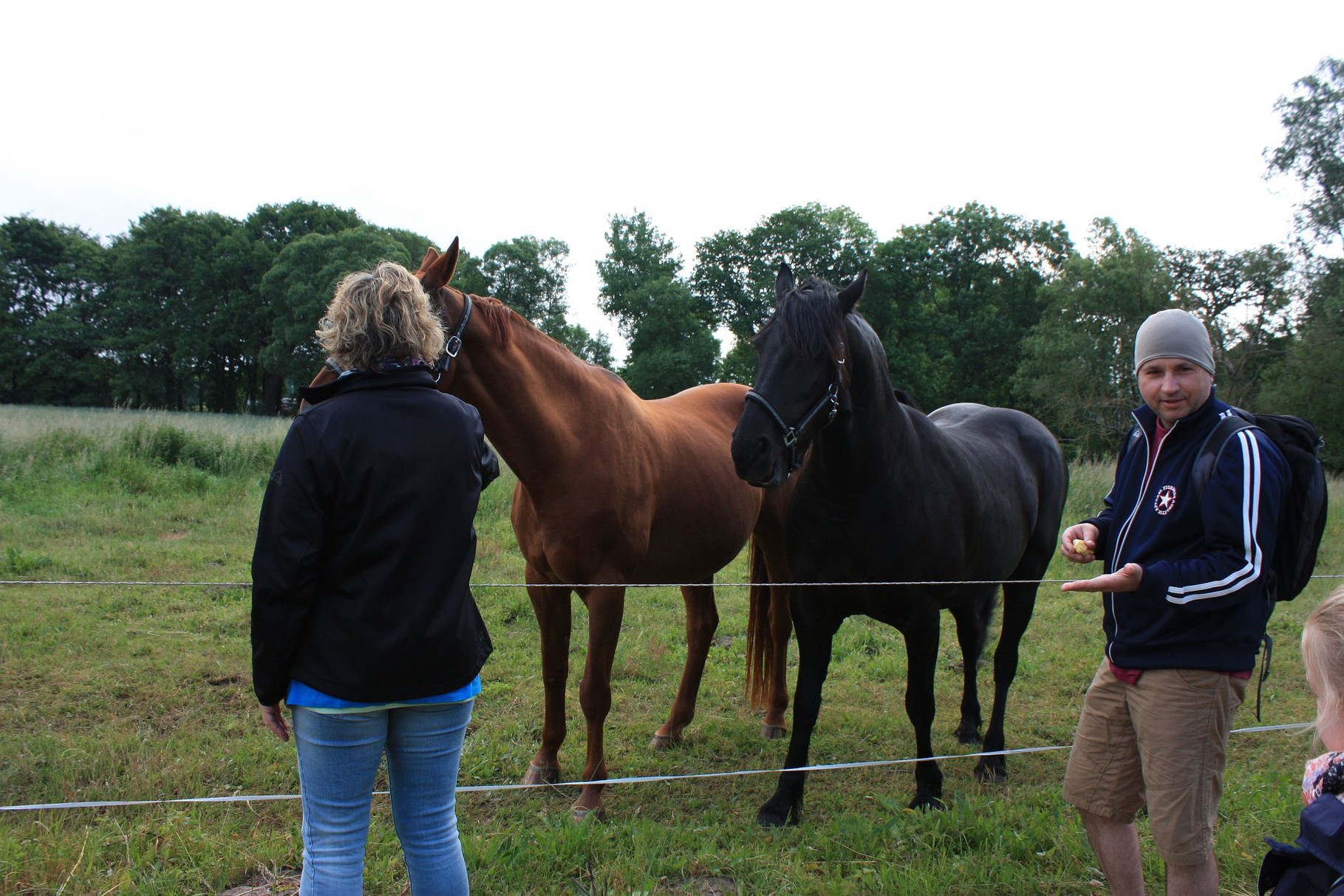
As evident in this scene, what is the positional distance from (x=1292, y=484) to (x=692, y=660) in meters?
3.06

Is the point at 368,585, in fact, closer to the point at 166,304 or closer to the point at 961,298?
the point at 961,298

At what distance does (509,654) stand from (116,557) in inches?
164

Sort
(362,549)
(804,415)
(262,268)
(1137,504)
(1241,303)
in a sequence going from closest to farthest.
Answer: (362,549) < (1137,504) < (804,415) < (1241,303) < (262,268)

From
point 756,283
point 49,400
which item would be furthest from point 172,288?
point 756,283

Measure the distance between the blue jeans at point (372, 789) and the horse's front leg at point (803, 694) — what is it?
1.72 metres

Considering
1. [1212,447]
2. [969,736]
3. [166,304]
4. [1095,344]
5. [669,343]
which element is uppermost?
[166,304]

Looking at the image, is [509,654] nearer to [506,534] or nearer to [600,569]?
[600,569]

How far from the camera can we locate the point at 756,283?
1681 inches

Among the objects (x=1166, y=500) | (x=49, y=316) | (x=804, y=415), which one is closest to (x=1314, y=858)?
(x=1166, y=500)

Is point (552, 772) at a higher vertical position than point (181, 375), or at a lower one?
lower

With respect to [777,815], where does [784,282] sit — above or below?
above

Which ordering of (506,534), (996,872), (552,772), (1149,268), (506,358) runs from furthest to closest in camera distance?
(1149,268), (506,534), (552,772), (506,358), (996,872)

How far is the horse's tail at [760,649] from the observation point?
183 inches

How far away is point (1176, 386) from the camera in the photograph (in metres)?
2.28
